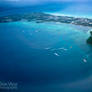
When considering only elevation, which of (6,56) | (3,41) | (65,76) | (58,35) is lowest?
(65,76)

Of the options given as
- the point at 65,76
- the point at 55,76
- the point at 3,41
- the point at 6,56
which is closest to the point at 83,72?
the point at 65,76

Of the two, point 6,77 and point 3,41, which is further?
point 3,41

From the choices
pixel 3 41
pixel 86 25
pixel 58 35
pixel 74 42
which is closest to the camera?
pixel 74 42

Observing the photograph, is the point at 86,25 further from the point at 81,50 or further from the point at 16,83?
the point at 16,83

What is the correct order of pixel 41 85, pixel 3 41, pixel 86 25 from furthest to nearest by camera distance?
1. pixel 86 25
2. pixel 3 41
3. pixel 41 85

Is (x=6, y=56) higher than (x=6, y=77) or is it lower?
higher
